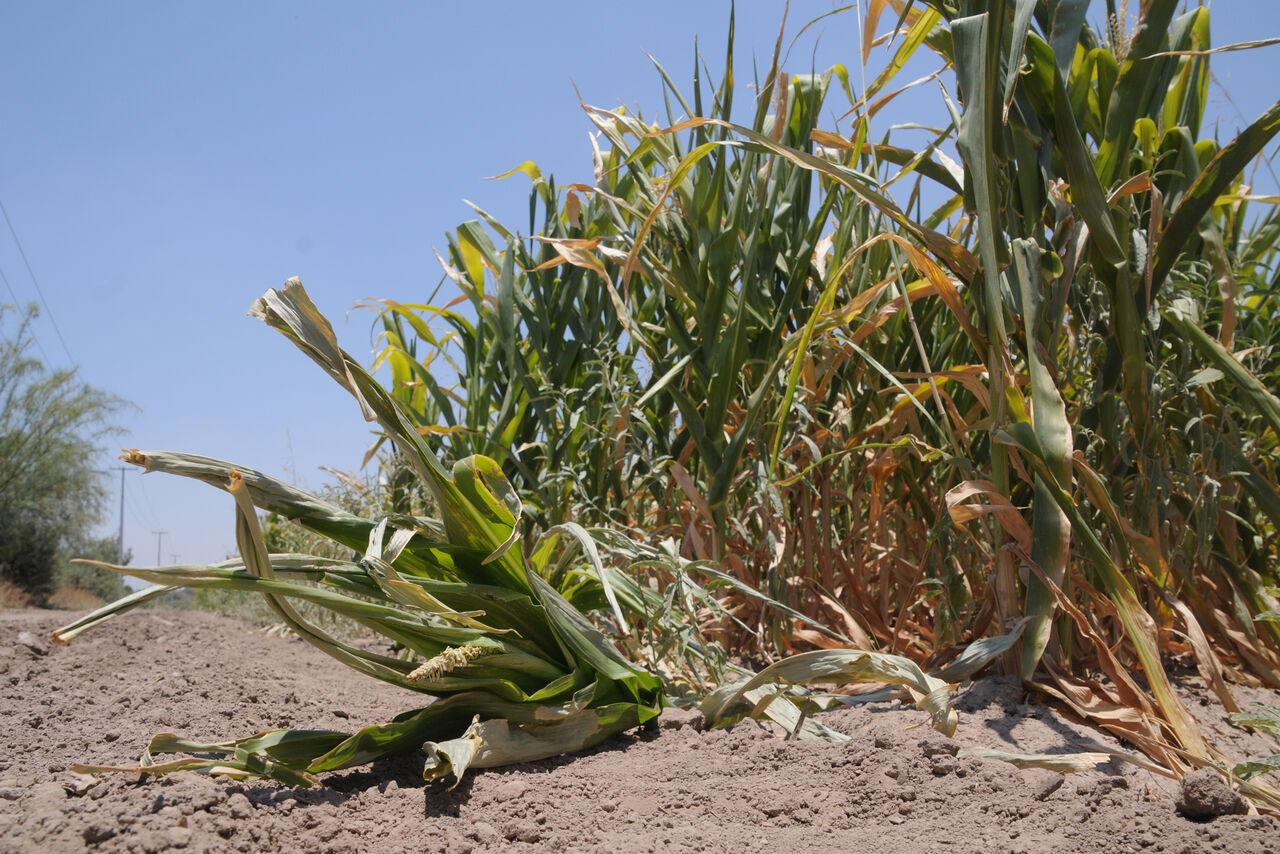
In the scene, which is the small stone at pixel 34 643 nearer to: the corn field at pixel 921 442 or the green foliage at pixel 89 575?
the corn field at pixel 921 442

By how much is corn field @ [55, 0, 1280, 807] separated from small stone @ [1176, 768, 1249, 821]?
0.29ft

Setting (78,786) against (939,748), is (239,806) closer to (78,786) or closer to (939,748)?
(78,786)

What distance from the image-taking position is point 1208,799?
0.84 metres

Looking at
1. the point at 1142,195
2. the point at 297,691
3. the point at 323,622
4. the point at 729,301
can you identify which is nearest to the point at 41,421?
the point at 323,622

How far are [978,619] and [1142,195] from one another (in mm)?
823

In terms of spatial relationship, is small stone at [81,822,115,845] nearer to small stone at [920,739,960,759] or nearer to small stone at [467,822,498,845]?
small stone at [467,822,498,845]

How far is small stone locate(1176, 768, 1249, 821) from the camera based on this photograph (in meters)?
0.84

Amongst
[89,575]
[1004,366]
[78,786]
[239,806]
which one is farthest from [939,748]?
[89,575]

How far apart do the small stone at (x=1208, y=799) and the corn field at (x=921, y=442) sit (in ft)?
0.29

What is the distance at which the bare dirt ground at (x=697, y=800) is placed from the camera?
0.86m

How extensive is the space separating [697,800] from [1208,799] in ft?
1.82

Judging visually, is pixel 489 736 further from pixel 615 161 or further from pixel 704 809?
pixel 615 161

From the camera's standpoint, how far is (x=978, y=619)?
1.47 m

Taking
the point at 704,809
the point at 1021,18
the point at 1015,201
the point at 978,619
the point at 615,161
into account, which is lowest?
the point at 704,809
